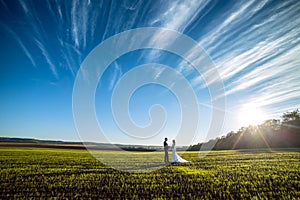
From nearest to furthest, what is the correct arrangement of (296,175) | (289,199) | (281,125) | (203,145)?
1. (289,199)
2. (296,175)
3. (281,125)
4. (203,145)

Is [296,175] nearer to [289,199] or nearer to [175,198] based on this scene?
[289,199]

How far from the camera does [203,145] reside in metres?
93.1

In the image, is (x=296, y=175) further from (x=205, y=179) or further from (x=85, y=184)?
(x=85, y=184)

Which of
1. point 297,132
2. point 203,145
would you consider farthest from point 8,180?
point 203,145

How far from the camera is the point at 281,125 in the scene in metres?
67.4

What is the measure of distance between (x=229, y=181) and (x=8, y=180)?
12316mm

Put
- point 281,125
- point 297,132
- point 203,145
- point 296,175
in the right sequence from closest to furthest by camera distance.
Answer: point 296,175
point 297,132
point 281,125
point 203,145

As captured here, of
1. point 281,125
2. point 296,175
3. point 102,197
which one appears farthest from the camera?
point 281,125

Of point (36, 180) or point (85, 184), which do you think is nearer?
point (85, 184)

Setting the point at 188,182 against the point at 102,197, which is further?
the point at 188,182

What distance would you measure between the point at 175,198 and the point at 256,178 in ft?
19.4

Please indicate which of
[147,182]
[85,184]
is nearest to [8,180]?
[85,184]

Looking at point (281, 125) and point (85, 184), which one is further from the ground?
point (281, 125)

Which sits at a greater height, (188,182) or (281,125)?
(281,125)
